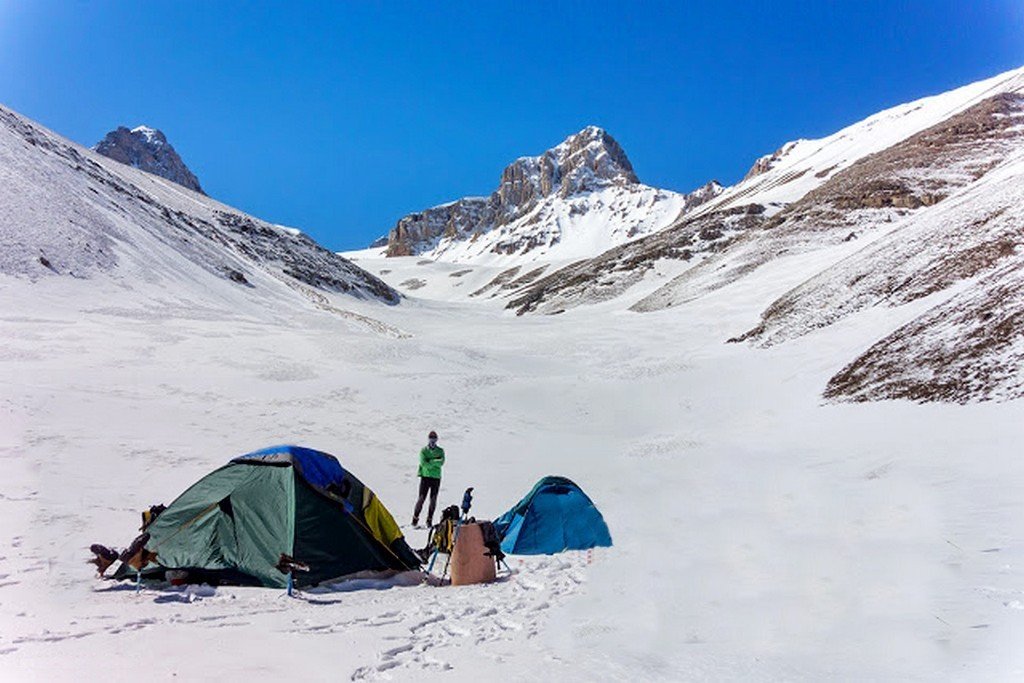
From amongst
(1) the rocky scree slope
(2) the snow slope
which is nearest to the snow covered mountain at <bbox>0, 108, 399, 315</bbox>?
(2) the snow slope

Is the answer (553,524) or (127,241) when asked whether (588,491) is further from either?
(127,241)

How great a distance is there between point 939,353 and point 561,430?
1202cm

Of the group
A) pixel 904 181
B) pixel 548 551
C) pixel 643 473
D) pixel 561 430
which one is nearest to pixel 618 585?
pixel 548 551

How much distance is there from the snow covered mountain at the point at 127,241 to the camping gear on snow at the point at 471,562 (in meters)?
37.3

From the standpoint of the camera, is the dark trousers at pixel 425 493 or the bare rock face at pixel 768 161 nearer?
the dark trousers at pixel 425 493

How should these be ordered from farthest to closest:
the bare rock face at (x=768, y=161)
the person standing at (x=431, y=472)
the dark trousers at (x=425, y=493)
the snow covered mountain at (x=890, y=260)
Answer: the bare rock face at (x=768, y=161), the snow covered mountain at (x=890, y=260), the person standing at (x=431, y=472), the dark trousers at (x=425, y=493)

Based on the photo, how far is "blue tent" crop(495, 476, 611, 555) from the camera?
1081 cm

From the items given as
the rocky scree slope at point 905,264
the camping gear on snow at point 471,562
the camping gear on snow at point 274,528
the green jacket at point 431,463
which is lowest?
the camping gear on snow at point 471,562

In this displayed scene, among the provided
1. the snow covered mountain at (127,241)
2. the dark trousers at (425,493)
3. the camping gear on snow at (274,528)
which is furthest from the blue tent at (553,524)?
the snow covered mountain at (127,241)

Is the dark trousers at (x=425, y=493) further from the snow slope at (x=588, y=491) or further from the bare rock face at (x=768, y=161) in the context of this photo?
the bare rock face at (x=768, y=161)

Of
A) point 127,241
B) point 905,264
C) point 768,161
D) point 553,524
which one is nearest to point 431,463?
point 553,524

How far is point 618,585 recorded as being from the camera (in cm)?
852

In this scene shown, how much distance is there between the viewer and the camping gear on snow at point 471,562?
9.10 metres

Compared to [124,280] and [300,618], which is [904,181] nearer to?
[124,280]
